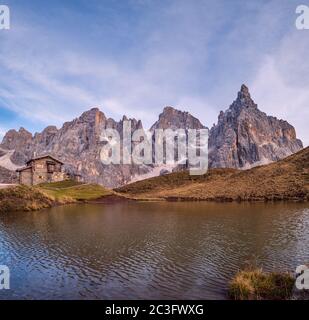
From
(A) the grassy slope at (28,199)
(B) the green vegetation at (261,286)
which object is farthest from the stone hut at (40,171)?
(B) the green vegetation at (261,286)

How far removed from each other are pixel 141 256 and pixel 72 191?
82.7 meters

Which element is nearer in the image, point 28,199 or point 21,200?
point 21,200

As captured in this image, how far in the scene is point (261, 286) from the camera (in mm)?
18906

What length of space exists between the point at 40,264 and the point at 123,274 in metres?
7.40

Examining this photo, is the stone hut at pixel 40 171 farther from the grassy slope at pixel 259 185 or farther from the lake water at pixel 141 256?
the lake water at pixel 141 256

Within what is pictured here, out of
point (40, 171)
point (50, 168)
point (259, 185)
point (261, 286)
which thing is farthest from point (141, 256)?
point (50, 168)

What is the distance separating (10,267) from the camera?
85.2ft

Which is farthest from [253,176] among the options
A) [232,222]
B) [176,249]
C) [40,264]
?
[40,264]

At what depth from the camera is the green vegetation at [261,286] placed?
59.3 ft

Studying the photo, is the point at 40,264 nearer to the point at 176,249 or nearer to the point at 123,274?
the point at 123,274

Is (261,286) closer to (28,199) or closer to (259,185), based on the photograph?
(28,199)

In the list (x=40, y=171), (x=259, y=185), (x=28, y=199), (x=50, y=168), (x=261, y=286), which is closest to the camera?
(x=261, y=286)

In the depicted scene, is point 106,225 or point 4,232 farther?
point 106,225
